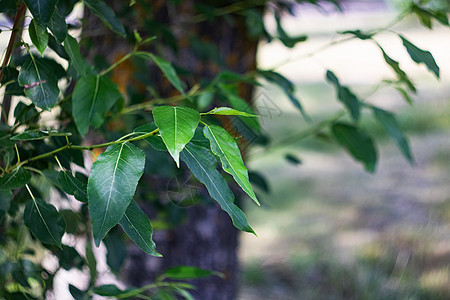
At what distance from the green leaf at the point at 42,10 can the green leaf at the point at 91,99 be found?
118 millimetres

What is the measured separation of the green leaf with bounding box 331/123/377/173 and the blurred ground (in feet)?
1.74

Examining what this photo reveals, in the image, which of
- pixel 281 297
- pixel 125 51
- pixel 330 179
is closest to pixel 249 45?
pixel 125 51

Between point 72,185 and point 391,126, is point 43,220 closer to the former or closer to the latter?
point 72,185

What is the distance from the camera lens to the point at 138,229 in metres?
0.47

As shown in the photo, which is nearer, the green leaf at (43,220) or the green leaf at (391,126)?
the green leaf at (43,220)

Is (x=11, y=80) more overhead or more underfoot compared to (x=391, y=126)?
more overhead

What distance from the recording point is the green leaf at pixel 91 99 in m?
0.58

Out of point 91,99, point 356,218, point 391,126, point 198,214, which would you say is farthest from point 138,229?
point 356,218

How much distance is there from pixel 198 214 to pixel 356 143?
2.29 ft

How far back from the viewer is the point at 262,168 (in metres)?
3.83

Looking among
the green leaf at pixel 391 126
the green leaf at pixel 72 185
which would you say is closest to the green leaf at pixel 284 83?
the green leaf at pixel 391 126

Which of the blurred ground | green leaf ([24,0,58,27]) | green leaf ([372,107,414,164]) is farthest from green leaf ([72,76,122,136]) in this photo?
the blurred ground

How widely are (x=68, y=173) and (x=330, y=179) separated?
10.5 ft

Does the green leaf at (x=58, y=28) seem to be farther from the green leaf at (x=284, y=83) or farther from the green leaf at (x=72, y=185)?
the green leaf at (x=284, y=83)
